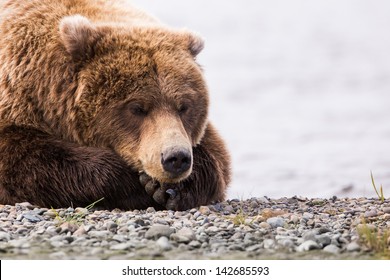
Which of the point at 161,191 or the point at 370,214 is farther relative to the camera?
the point at 161,191

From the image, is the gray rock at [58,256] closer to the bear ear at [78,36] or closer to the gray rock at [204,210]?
the gray rock at [204,210]

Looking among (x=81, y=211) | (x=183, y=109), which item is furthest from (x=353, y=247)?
(x=183, y=109)

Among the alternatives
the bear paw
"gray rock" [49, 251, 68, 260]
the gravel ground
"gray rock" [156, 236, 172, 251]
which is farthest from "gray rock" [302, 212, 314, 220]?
"gray rock" [49, 251, 68, 260]

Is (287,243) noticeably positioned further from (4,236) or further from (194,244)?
(4,236)

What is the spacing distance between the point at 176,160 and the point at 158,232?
42.5 inches

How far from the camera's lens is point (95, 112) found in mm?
6898

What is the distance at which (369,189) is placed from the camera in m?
12.3

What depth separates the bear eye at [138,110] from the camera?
6.84m

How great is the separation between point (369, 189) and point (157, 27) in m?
5.85

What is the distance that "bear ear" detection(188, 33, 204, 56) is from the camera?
748 centimetres

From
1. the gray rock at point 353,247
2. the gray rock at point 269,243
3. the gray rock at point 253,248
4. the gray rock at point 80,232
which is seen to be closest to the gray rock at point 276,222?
the gray rock at point 269,243
